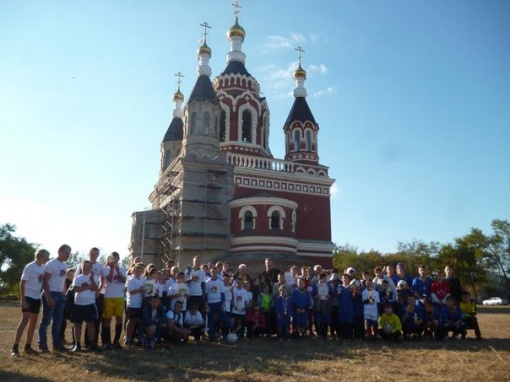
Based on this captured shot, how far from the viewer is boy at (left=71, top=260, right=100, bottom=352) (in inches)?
305

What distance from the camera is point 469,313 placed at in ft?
Answer: 34.7

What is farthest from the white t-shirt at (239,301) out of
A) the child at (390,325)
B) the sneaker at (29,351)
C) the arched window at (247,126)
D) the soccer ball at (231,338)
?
the arched window at (247,126)

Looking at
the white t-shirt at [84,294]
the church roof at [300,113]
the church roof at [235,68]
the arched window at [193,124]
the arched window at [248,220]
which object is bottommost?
the white t-shirt at [84,294]

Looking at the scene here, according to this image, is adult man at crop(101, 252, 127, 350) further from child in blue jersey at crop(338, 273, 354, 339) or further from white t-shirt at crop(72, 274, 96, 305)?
child in blue jersey at crop(338, 273, 354, 339)

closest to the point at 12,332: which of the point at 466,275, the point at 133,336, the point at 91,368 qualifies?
the point at 133,336

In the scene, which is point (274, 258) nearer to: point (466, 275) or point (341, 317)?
point (341, 317)

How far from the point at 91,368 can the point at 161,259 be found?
19.8 m

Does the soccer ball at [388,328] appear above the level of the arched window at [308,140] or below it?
below

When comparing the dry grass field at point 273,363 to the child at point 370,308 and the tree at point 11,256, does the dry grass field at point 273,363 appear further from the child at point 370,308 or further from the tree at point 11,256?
the tree at point 11,256

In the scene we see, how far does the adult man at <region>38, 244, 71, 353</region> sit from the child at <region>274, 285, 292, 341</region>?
4640 mm

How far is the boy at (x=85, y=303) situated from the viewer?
25.4ft

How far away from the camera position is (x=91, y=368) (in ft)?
20.7

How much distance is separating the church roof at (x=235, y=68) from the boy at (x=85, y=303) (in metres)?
23.5

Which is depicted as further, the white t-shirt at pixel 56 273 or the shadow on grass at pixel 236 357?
the white t-shirt at pixel 56 273
